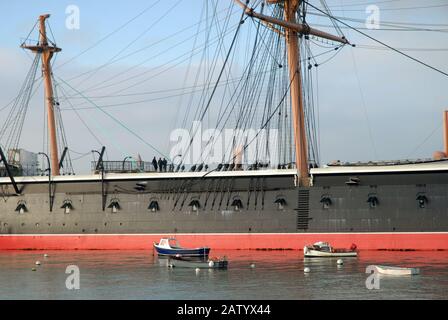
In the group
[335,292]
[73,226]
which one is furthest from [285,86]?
[335,292]

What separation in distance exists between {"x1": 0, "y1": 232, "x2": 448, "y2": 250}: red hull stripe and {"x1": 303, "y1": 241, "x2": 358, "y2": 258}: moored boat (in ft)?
7.78

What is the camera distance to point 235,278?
39.9 metres

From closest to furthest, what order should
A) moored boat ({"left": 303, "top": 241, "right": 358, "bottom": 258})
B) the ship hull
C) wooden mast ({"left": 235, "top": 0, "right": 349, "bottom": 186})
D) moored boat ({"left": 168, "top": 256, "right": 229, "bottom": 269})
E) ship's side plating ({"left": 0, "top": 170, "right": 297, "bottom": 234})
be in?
1. moored boat ({"left": 168, "top": 256, "right": 229, "bottom": 269})
2. moored boat ({"left": 303, "top": 241, "right": 358, "bottom": 258})
3. the ship hull
4. ship's side plating ({"left": 0, "top": 170, "right": 297, "bottom": 234})
5. wooden mast ({"left": 235, "top": 0, "right": 349, "bottom": 186})

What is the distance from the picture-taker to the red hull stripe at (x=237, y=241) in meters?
49.9

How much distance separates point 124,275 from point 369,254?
15912 millimetres

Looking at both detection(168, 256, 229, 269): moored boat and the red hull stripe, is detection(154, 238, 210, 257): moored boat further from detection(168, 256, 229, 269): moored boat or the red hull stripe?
the red hull stripe

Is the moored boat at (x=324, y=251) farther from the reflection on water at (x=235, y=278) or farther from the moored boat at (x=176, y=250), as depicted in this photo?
the moored boat at (x=176, y=250)

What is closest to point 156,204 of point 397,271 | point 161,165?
point 161,165

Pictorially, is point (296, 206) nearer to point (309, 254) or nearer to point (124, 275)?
point (309, 254)

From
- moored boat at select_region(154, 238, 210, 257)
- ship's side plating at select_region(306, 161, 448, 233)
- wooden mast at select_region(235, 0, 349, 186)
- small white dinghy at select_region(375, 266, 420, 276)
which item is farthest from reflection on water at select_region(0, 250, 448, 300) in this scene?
wooden mast at select_region(235, 0, 349, 186)

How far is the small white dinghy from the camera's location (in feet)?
128

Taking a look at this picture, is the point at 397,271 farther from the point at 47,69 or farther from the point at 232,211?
the point at 47,69

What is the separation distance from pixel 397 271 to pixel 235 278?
794 centimetres

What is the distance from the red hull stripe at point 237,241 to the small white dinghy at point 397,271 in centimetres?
1048
